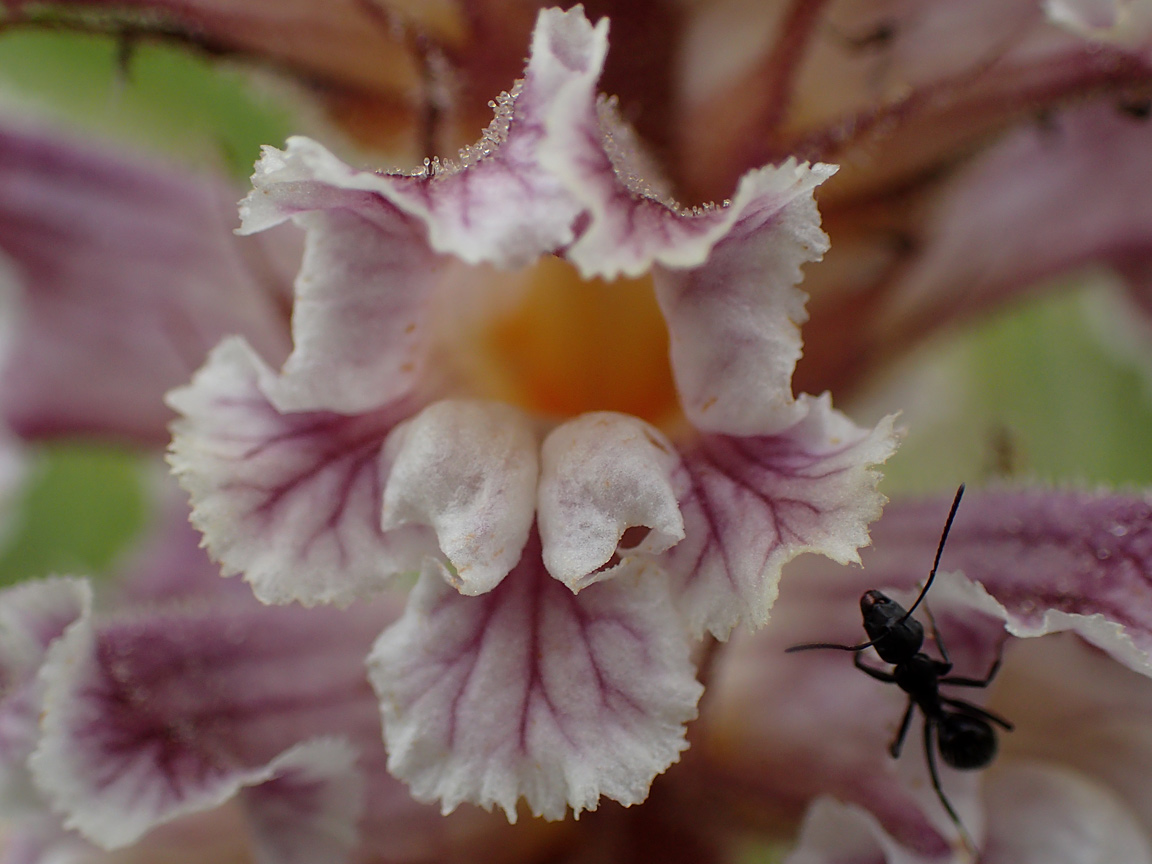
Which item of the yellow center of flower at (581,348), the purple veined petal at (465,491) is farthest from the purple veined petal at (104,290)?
the purple veined petal at (465,491)

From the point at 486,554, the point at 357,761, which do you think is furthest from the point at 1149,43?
the point at 357,761

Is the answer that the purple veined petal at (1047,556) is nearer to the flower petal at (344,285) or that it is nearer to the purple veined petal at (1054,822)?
the purple veined petal at (1054,822)

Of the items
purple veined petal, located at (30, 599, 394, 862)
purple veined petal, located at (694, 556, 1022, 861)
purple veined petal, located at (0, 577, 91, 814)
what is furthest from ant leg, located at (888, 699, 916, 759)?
purple veined petal, located at (0, 577, 91, 814)

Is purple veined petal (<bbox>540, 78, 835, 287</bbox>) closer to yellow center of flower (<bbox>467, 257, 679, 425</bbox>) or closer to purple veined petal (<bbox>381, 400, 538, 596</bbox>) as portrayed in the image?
purple veined petal (<bbox>381, 400, 538, 596</bbox>)

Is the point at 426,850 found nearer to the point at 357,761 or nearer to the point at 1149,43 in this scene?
the point at 357,761

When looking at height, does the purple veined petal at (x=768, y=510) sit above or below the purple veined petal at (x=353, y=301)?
below

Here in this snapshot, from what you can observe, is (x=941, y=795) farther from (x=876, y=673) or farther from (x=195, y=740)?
(x=195, y=740)
